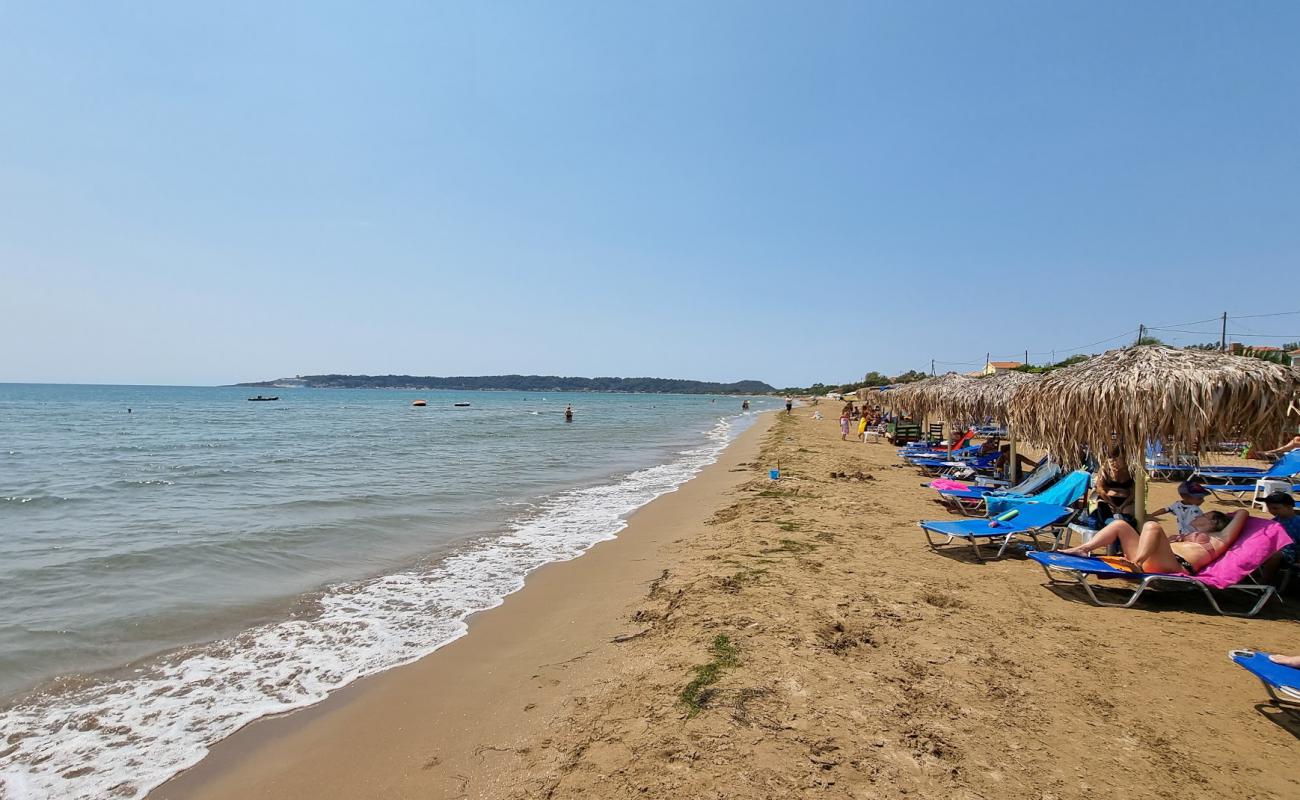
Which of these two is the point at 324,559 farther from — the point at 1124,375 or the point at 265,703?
the point at 1124,375

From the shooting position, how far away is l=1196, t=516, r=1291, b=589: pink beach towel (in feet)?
15.4

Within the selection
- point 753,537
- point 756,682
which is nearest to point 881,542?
point 753,537

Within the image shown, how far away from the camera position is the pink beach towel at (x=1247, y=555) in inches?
184

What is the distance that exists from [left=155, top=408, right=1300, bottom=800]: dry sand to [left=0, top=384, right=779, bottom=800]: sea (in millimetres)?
534

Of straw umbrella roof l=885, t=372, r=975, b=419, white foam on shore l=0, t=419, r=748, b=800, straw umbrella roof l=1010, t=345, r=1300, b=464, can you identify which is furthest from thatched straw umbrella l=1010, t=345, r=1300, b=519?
straw umbrella roof l=885, t=372, r=975, b=419

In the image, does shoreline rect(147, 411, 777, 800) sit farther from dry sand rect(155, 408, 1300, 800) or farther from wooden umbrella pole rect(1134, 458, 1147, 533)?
wooden umbrella pole rect(1134, 458, 1147, 533)

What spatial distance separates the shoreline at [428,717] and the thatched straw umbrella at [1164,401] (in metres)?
4.92

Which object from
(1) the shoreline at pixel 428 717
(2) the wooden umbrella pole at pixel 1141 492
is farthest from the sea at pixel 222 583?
(2) the wooden umbrella pole at pixel 1141 492

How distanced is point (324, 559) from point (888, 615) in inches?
254

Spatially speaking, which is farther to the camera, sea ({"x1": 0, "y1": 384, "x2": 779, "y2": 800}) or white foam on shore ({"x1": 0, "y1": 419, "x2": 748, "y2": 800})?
sea ({"x1": 0, "y1": 384, "x2": 779, "y2": 800})

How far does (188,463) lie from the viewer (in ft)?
55.2

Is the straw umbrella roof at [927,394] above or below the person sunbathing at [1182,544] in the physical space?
above

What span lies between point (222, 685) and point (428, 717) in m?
1.72

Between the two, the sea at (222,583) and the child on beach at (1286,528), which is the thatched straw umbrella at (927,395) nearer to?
the sea at (222,583)
